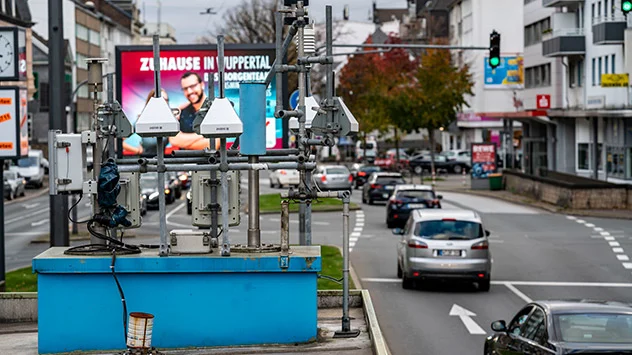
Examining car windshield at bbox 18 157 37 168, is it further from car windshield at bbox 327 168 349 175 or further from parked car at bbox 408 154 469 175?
parked car at bbox 408 154 469 175

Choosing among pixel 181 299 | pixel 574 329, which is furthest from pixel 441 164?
pixel 574 329

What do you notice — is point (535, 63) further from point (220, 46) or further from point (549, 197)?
point (220, 46)

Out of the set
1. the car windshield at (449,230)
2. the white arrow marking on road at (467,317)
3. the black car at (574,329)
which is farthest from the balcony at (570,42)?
the black car at (574,329)

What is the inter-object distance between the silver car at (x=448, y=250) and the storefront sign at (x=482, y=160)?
39.9 metres

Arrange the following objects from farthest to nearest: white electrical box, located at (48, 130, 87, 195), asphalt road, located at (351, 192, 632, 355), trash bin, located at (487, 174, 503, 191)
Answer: trash bin, located at (487, 174, 503, 191), asphalt road, located at (351, 192, 632, 355), white electrical box, located at (48, 130, 87, 195)

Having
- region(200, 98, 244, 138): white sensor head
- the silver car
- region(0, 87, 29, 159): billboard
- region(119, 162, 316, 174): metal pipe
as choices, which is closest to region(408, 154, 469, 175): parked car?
the silver car

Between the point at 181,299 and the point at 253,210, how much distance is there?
1.52m

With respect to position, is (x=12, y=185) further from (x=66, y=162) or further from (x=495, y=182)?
(x=66, y=162)

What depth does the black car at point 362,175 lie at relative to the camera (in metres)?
71.9

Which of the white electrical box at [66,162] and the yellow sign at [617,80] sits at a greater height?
the yellow sign at [617,80]

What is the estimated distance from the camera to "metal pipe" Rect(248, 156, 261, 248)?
577 inches

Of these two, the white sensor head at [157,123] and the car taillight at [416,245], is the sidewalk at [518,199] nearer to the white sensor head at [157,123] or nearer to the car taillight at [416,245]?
the car taillight at [416,245]

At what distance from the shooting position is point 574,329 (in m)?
11.9

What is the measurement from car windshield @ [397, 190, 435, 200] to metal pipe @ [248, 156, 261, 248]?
26.7m
